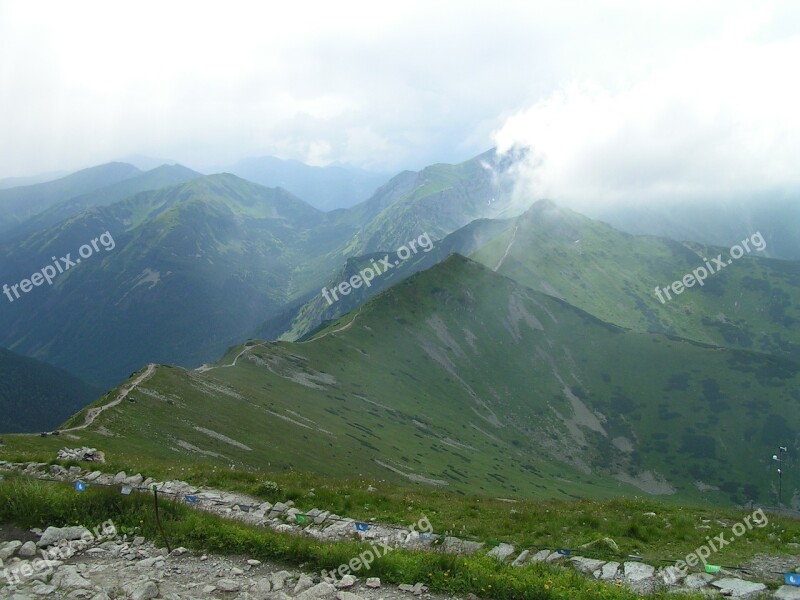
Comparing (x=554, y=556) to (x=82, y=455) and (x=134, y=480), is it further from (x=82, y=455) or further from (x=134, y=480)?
(x=82, y=455)

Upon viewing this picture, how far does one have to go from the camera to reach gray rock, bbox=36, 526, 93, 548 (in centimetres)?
1745

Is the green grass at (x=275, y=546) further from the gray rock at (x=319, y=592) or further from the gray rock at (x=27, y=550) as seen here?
the gray rock at (x=27, y=550)

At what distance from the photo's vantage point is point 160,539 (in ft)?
59.4

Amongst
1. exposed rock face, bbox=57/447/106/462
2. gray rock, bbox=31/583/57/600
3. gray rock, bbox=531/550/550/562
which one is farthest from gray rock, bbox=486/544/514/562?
exposed rock face, bbox=57/447/106/462

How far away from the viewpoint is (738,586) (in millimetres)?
16219

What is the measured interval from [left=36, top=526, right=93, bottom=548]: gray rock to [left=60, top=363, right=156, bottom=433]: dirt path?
4571 cm

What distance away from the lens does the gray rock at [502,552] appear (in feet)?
61.3

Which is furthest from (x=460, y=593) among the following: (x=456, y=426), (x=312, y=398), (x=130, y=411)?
(x=456, y=426)

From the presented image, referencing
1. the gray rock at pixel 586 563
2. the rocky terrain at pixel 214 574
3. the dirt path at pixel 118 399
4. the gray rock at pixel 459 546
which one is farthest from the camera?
the dirt path at pixel 118 399

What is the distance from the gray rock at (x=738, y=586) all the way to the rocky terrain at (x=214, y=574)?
0.03m

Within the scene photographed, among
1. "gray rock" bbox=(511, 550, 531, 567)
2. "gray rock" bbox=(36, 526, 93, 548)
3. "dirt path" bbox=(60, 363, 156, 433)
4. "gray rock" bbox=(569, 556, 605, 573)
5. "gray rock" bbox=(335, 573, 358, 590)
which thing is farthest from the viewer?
"dirt path" bbox=(60, 363, 156, 433)

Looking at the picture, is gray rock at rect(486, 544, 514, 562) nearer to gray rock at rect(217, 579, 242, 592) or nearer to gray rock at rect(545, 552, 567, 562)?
gray rock at rect(545, 552, 567, 562)

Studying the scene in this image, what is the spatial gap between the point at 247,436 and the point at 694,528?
2759 inches

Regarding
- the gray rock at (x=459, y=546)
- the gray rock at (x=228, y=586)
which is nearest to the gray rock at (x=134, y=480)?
the gray rock at (x=228, y=586)
